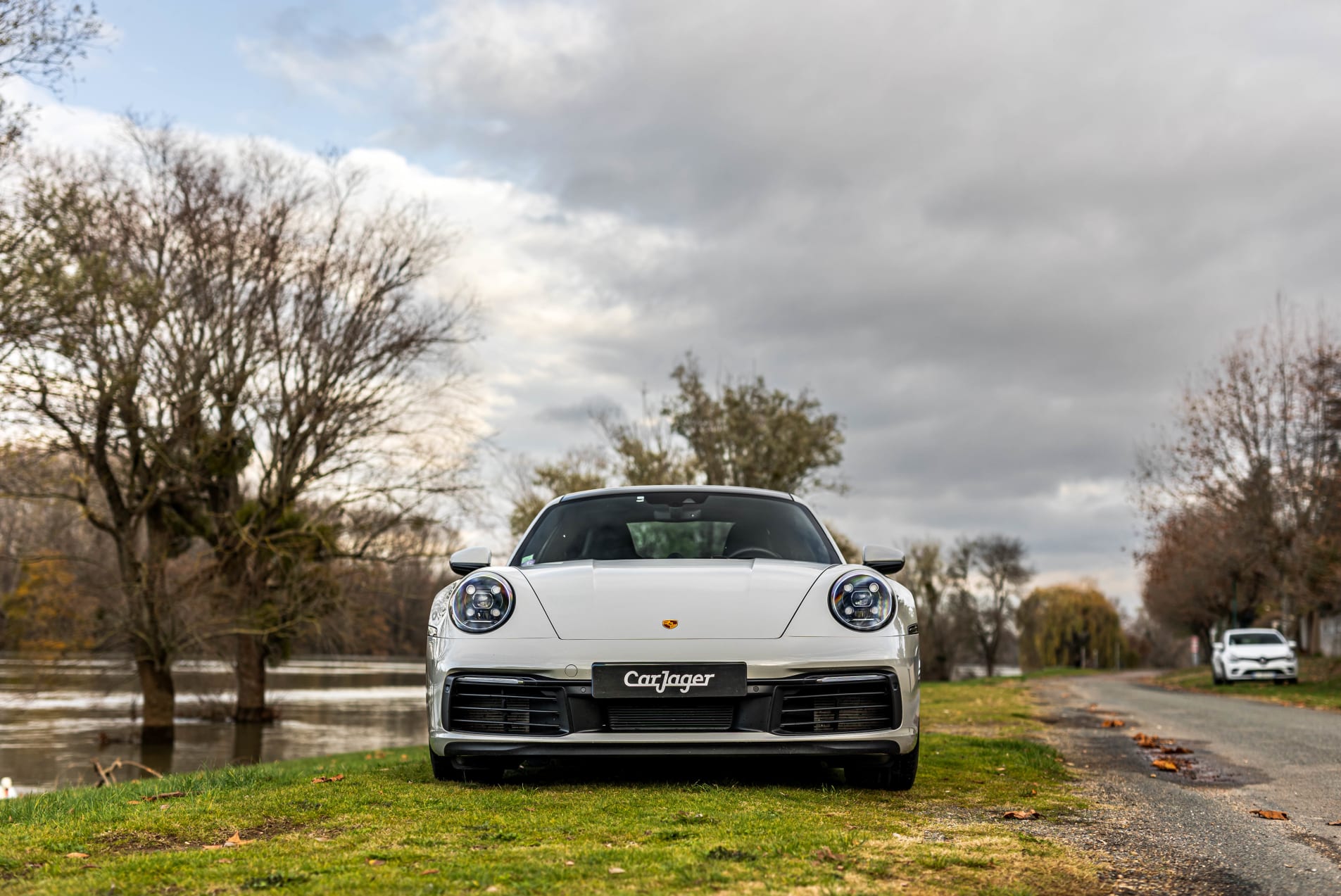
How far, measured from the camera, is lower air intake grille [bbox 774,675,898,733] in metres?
5.05

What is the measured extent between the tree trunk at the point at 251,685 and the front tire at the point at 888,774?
24659 mm

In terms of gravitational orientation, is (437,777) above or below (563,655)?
below

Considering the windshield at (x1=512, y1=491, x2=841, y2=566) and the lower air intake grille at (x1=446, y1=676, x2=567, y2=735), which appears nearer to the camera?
the lower air intake grille at (x1=446, y1=676, x2=567, y2=735)

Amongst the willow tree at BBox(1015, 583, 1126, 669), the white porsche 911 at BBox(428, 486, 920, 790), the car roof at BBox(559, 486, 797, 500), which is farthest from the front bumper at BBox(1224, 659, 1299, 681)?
the willow tree at BBox(1015, 583, 1126, 669)

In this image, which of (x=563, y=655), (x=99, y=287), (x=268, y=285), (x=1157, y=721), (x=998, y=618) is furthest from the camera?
(x=998, y=618)

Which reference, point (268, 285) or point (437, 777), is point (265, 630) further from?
point (437, 777)

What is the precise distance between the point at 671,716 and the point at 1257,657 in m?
29.8

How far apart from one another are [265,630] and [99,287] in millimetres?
10463

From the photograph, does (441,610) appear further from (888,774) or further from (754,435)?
(754,435)

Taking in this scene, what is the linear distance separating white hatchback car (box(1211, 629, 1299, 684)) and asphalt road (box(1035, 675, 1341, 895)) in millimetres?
18942

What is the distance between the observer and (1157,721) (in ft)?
43.4

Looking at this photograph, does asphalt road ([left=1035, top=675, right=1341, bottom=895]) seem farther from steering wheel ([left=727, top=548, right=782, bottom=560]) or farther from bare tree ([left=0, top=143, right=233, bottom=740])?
bare tree ([left=0, top=143, right=233, bottom=740])

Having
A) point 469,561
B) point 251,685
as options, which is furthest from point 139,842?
point 251,685

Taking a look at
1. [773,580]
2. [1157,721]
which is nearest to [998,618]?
[1157,721]
